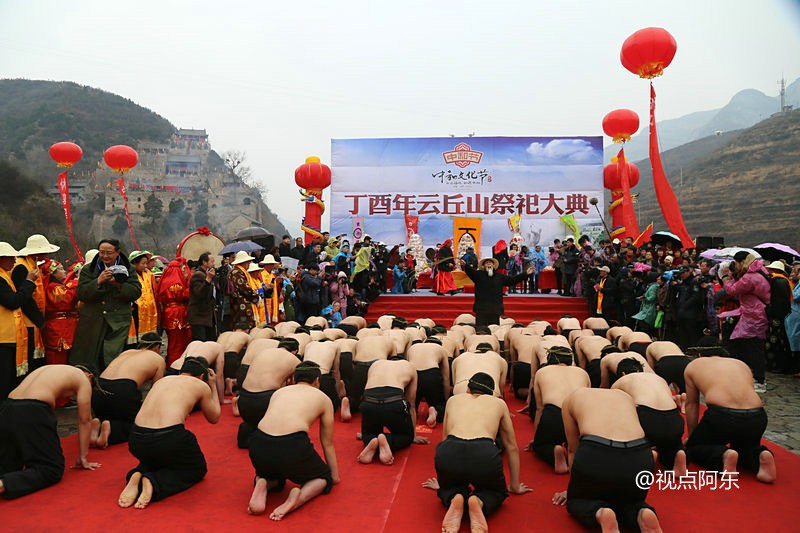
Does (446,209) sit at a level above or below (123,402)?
above

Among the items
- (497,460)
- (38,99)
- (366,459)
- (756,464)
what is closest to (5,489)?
(366,459)

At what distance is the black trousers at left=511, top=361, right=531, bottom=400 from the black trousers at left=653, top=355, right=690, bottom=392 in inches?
48.4

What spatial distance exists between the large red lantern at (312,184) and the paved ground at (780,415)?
1235 centimetres

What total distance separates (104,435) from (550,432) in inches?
130

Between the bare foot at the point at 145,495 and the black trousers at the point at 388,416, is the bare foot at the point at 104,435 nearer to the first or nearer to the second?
the bare foot at the point at 145,495

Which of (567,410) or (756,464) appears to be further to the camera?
(756,464)

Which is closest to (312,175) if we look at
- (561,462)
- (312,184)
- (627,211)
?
(312,184)

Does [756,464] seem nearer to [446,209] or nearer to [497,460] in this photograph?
[497,460]

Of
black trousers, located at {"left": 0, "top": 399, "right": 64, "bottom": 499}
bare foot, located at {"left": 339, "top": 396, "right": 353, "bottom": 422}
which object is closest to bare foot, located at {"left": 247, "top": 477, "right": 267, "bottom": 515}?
black trousers, located at {"left": 0, "top": 399, "right": 64, "bottom": 499}

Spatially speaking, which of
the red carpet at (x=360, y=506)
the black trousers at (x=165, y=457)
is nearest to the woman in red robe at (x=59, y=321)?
the red carpet at (x=360, y=506)

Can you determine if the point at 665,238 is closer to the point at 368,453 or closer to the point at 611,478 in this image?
the point at 368,453

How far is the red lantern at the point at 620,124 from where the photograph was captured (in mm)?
15891

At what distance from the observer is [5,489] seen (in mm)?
3340

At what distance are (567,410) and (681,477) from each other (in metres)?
1.00
